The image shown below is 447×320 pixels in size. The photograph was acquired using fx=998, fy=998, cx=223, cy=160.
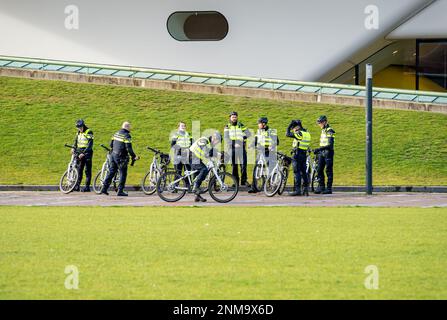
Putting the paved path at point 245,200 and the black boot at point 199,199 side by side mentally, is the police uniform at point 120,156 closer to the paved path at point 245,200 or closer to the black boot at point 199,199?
the paved path at point 245,200

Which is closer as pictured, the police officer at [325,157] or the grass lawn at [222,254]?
the grass lawn at [222,254]

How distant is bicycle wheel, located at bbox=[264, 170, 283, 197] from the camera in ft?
75.7

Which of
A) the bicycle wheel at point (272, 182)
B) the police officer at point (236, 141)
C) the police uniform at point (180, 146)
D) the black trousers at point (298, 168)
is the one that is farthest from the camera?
the police officer at point (236, 141)

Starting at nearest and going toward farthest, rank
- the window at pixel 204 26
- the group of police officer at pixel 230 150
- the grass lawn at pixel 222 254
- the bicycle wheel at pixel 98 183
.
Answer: the grass lawn at pixel 222 254 < the group of police officer at pixel 230 150 < the bicycle wheel at pixel 98 183 < the window at pixel 204 26

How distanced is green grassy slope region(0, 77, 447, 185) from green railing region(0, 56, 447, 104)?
1.31 m

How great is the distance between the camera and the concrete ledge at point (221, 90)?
3459cm

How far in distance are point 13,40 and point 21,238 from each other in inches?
1191

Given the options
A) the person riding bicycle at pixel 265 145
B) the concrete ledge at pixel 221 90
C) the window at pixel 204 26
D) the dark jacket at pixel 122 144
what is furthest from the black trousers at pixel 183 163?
the window at pixel 204 26

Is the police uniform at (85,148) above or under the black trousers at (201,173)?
above

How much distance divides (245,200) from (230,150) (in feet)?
11.3

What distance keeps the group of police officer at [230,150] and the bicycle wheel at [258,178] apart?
5.2 inches

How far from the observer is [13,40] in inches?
1657

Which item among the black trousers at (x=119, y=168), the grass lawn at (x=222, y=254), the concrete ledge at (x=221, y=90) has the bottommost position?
the grass lawn at (x=222, y=254)

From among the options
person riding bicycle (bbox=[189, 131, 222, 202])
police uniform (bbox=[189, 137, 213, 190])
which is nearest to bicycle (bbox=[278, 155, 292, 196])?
person riding bicycle (bbox=[189, 131, 222, 202])
